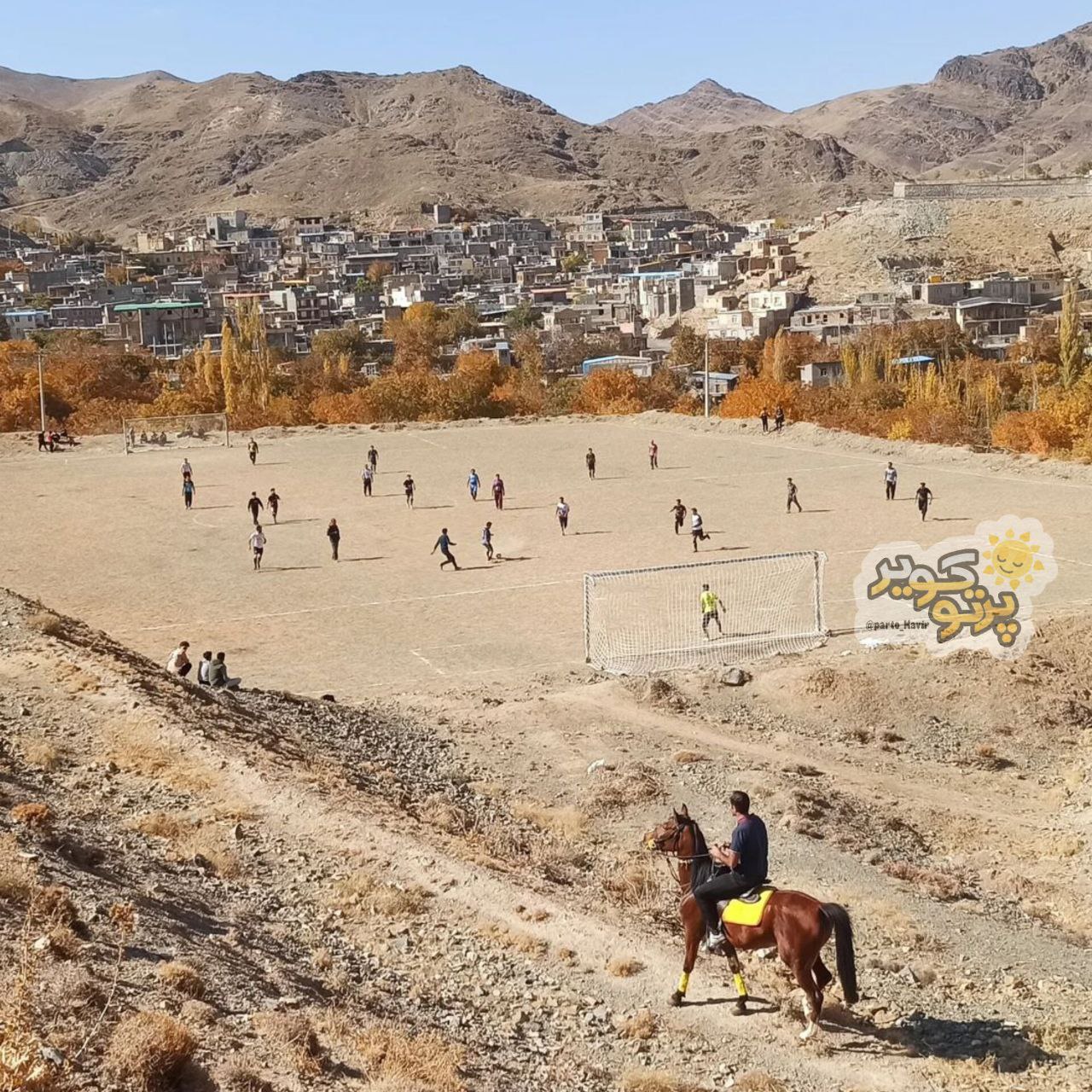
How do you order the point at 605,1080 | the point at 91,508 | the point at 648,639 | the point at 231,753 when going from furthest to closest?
the point at 91,508 → the point at 648,639 → the point at 231,753 → the point at 605,1080

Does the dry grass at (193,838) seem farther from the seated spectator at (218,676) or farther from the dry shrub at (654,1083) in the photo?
the seated spectator at (218,676)

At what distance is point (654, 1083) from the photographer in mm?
7836

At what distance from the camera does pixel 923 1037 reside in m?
8.63

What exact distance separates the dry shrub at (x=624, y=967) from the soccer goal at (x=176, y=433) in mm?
46301

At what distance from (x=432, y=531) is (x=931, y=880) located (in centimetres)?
2234

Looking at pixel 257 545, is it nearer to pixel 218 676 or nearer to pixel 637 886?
pixel 218 676

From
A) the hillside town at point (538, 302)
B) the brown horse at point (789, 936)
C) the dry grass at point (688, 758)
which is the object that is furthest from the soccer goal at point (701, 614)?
the hillside town at point (538, 302)

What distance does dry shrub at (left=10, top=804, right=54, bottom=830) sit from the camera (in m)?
10.7

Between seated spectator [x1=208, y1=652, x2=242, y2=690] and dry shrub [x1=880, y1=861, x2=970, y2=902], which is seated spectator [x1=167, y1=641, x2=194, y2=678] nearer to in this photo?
seated spectator [x1=208, y1=652, x2=242, y2=690]

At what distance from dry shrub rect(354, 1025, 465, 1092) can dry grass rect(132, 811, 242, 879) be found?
3102 mm

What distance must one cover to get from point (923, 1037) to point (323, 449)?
44987 millimetres

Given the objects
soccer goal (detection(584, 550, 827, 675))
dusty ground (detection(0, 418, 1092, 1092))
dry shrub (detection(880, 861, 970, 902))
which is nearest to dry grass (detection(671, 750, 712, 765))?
dusty ground (detection(0, 418, 1092, 1092))

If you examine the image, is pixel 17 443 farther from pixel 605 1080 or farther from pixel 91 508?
pixel 605 1080

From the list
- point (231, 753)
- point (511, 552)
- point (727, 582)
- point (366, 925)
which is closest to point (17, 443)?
point (511, 552)
